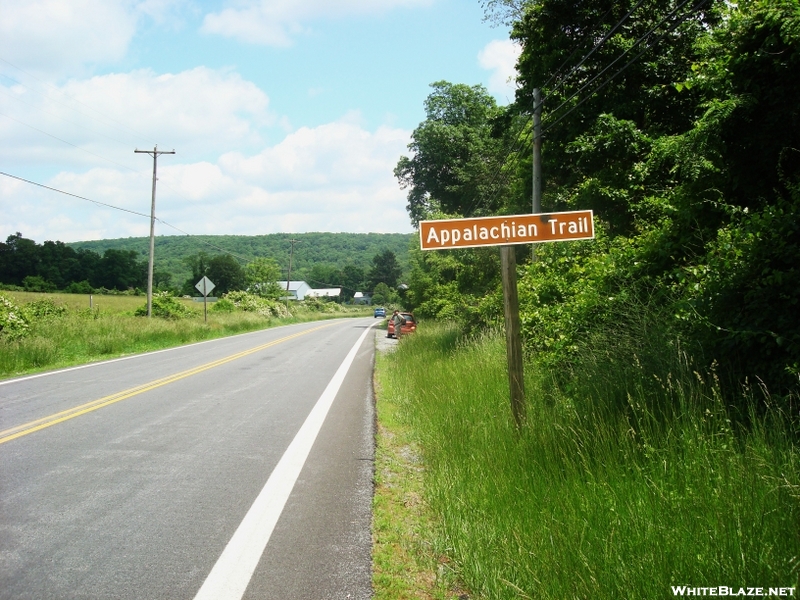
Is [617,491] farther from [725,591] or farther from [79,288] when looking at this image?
[79,288]

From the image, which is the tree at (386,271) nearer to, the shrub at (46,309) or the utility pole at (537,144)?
the shrub at (46,309)

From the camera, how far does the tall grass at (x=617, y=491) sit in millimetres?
3033

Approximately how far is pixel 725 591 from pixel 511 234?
3857 mm

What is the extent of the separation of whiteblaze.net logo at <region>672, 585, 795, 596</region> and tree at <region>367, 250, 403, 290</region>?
14995cm

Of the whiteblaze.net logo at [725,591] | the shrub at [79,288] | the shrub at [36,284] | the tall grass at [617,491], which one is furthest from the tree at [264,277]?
the whiteblaze.net logo at [725,591]

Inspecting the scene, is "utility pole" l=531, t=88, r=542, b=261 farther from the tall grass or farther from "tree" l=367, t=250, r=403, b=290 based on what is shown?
"tree" l=367, t=250, r=403, b=290

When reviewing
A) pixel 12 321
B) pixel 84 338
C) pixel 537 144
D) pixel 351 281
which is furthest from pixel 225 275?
pixel 537 144

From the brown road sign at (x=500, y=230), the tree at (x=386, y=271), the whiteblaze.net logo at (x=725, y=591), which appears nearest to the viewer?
the whiteblaze.net logo at (x=725, y=591)

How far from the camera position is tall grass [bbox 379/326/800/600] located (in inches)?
119

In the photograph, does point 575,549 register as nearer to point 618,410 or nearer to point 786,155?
point 618,410

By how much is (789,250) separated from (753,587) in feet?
11.4

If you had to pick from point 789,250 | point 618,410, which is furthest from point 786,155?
point 618,410

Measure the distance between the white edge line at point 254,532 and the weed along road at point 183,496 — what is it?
0.5 inches

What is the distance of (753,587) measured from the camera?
2.77 meters
